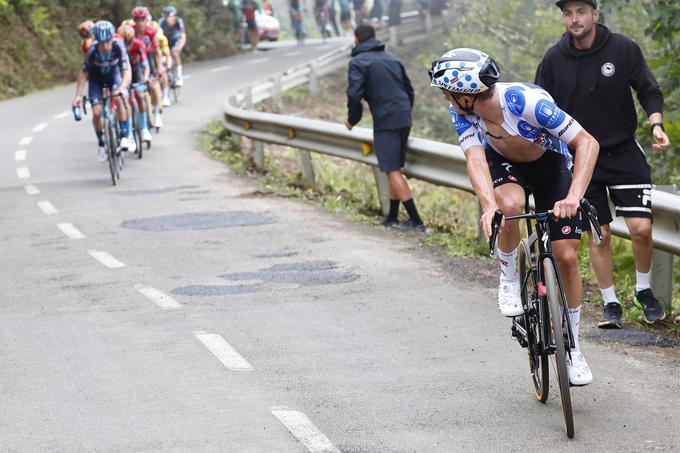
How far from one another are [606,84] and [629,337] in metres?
1.61

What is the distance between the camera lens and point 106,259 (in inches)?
442

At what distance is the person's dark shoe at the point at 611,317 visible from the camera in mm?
8305

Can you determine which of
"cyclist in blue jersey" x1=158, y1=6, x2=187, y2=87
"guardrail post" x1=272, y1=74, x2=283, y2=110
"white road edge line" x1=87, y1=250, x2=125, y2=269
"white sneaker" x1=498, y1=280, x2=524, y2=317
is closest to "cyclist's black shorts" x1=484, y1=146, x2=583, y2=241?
"white sneaker" x1=498, y1=280, x2=524, y2=317

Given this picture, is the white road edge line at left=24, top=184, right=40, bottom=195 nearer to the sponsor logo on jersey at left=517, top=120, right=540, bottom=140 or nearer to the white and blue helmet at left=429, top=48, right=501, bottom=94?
the sponsor logo on jersey at left=517, top=120, right=540, bottom=140

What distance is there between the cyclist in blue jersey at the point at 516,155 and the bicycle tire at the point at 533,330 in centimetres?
12

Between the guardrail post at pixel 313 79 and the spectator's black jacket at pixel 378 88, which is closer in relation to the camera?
the spectator's black jacket at pixel 378 88

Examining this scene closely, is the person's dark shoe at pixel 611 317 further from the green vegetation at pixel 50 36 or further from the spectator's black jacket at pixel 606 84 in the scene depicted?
the green vegetation at pixel 50 36

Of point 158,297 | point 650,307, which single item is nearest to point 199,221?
point 158,297

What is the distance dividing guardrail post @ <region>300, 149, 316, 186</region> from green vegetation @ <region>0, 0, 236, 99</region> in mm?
17849

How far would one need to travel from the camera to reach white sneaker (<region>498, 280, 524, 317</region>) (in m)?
6.58

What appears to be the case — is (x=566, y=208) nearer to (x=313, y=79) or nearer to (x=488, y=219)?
(x=488, y=219)

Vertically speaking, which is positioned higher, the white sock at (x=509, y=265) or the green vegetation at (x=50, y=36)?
the white sock at (x=509, y=265)

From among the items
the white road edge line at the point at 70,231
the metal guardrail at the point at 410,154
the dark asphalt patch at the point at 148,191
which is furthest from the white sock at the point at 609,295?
the dark asphalt patch at the point at 148,191

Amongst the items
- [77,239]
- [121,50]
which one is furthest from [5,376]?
[121,50]
